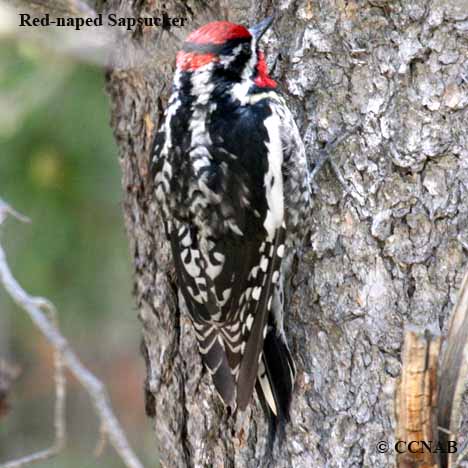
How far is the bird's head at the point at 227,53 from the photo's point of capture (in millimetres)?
2916

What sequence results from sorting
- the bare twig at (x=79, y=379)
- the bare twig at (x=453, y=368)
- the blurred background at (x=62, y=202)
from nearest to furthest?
the bare twig at (x=79, y=379)
the bare twig at (x=453, y=368)
the blurred background at (x=62, y=202)

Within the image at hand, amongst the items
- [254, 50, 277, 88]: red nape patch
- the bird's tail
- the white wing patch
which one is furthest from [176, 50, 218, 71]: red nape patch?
the bird's tail

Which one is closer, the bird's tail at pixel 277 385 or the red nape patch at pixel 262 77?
the bird's tail at pixel 277 385

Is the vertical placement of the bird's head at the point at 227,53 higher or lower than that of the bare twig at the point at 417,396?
higher

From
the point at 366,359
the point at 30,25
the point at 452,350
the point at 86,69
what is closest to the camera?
the point at 452,350

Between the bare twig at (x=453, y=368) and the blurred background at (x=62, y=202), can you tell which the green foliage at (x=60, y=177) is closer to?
the blurred background at (x=62, y=202)

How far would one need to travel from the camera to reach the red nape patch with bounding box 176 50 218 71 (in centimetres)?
300

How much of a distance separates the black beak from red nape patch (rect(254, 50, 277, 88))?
100mm

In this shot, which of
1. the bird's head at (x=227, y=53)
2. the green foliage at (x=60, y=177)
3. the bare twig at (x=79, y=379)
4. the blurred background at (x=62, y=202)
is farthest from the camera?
the green foliage at (x=60, y=177)

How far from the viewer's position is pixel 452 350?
229cm

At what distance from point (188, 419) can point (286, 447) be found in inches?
15.2

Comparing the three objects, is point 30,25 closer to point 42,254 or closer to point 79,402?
point 42,254

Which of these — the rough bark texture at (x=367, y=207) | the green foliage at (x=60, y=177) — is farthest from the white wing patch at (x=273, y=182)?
the green foliage at (x=60, y=177)

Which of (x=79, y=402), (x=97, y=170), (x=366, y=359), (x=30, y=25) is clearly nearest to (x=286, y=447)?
(x=366, y=359)
